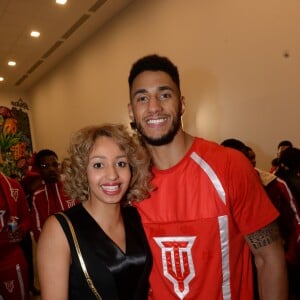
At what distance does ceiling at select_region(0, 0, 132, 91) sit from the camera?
607cm

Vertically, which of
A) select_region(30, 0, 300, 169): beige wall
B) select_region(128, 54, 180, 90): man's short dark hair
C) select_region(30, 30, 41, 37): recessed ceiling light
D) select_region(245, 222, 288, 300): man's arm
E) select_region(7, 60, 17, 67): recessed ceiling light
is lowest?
select_region(245, 222, 288, 300): man's arm

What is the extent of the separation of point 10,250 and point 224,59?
353 centimetres

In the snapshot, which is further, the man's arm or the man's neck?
the man's neck

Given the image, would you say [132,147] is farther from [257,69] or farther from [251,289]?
[257,69]

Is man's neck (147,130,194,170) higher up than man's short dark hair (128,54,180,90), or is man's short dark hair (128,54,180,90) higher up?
man's short dark hair (128,54,180,90)

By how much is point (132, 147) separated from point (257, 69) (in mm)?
3264

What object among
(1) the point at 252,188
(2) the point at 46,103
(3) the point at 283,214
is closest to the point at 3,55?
(2) the point at 46,103

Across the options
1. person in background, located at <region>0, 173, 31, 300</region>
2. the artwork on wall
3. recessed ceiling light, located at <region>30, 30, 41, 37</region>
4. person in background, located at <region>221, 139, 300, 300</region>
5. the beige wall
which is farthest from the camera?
the artwork on wall

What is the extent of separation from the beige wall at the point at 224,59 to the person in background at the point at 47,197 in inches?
91.5

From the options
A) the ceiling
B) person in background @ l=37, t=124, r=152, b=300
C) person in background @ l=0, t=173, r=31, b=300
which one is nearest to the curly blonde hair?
person in background @ l=37, t=124, r=152, b=300

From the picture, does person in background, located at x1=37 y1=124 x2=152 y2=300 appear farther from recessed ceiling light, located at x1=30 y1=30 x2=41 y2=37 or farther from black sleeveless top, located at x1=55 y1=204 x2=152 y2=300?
recessed ceiling light, located at x1=30 y1=30 x2=41 y2=37

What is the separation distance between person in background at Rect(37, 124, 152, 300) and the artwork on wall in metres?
8.54

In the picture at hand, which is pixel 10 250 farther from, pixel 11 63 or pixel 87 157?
pixel 11 63

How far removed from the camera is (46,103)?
1096 centimetres
